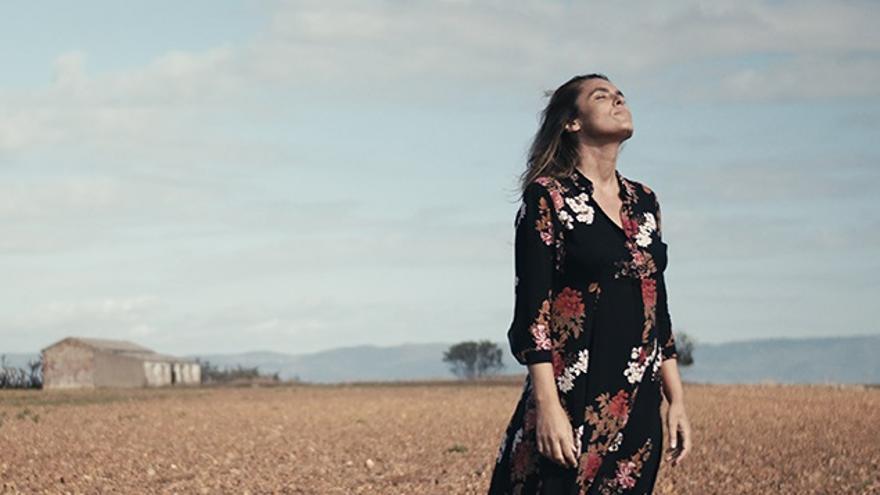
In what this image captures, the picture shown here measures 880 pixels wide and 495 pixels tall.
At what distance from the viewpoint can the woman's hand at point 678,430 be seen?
643 cm

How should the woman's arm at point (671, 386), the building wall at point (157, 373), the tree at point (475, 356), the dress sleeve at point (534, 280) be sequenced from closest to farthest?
the dress sleeve at point (534, 280), the woman's arm at point (671, 386), the building wall at point (157, 373), the tree at point (475, 356)

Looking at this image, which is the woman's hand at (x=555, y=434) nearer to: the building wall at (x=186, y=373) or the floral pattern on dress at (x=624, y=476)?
the floral pattern on dress at (x=624, y=476)

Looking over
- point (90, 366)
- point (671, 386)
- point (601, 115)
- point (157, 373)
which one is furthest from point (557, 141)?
point (157, 373)

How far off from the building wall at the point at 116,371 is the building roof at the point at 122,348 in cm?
48

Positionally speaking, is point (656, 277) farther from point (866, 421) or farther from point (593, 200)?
point (866, 421)

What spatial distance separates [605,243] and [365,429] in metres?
22.2

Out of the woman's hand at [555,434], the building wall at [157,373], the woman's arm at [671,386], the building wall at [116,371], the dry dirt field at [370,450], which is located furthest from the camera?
the building wall at [157,373]

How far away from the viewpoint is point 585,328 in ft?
19.8

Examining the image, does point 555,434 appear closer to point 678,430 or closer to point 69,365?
point 678,430

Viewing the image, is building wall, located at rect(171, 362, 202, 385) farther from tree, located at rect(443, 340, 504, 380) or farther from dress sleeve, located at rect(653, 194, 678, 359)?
dress sleeve, located at rect(653, 194, 678, 359)

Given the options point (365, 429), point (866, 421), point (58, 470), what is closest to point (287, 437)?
point (365, 429)

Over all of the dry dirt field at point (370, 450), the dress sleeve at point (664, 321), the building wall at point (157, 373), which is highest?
the building wall at point (157, 373)

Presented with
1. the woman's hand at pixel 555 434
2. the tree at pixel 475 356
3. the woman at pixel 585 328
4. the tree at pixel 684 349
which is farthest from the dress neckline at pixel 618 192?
the tree at pixel 475 356

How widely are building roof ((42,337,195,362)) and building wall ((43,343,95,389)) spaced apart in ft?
1.33
